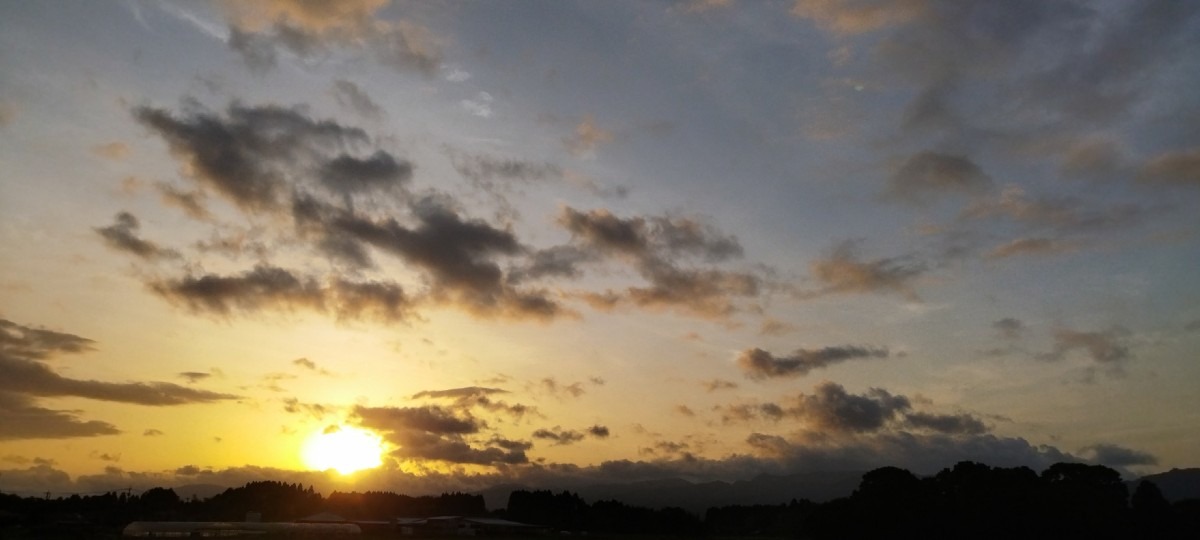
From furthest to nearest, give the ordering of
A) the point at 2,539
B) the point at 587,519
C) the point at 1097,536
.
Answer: the point at 587,519 < the point at 1097,536 < the point at 2,539

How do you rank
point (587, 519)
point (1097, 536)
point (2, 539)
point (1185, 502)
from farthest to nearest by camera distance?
1. point (587, 519)
2. point (1185, 502)
3. point (1097, 536)
4. point (2, 539)

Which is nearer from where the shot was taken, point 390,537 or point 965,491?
point 965,491

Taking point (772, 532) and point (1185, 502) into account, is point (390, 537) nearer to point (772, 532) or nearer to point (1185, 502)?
point (772, 532)

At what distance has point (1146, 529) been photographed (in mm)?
113250

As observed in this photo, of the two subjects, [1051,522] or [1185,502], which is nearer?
[1051,522]

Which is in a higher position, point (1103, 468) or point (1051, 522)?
point (1103, 468)

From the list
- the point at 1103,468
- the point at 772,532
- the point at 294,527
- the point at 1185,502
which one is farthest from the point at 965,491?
the point at 294,527

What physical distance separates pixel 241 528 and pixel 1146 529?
419 ft

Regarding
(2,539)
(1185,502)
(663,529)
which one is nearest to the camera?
(2,539)

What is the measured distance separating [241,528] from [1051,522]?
115 m

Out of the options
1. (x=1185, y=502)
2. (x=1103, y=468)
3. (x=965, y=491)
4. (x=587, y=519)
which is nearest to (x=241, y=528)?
(x=587, y=519)

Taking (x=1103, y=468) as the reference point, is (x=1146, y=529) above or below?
below

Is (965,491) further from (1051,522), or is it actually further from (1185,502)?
(1185,502)

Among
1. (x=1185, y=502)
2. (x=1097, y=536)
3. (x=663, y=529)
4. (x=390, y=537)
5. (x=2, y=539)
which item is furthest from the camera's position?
(x=663, y=529)
